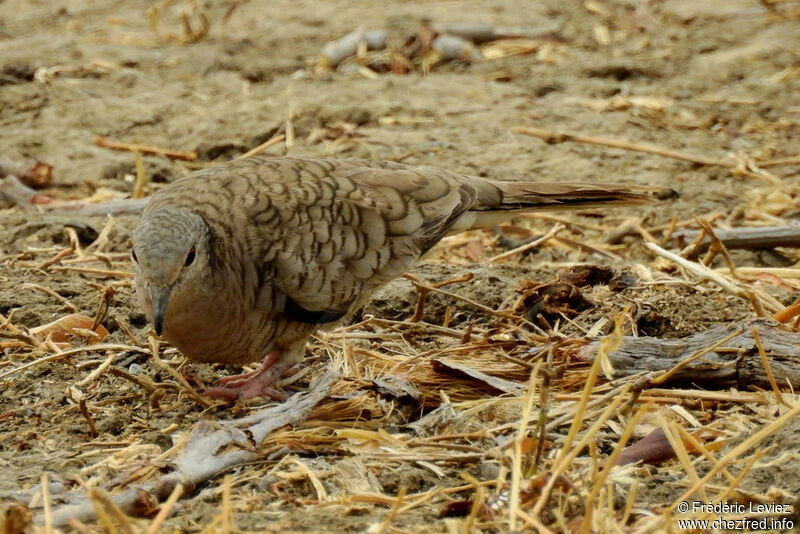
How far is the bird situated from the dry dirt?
9.8 inches

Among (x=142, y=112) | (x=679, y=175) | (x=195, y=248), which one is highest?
(x=195, y=248)

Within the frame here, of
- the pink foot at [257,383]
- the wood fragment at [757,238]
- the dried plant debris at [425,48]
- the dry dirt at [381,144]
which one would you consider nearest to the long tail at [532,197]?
the dry dirt at [381,144]

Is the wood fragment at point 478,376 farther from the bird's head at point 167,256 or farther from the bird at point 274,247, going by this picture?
the bird's head at point 167,256

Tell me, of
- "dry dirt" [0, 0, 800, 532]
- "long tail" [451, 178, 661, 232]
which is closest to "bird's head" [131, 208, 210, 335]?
"dry dirt" [0, 0, 800, 532]

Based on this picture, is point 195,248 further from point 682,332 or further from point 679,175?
point 679,175

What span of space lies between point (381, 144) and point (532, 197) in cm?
200

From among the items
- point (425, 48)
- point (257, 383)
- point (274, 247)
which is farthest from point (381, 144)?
point (257, 383)

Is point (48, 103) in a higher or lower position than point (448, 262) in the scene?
higher

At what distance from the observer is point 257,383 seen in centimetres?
404

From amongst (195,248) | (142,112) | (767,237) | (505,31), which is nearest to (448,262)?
(767,237)

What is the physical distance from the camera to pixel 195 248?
3.72m

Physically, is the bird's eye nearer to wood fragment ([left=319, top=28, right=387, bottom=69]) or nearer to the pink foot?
the pink foot

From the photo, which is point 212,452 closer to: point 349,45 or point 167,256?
point 167,256

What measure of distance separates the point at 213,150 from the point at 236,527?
13.9ft
